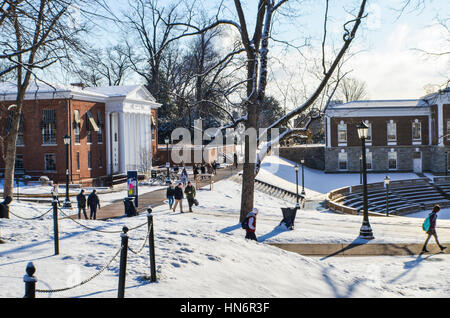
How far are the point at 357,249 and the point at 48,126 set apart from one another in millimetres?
31113

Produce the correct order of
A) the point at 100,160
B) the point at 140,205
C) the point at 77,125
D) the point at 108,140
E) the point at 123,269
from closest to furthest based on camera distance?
the point at 123,269 → the point at 140,205 → the point at 77,125 → the point at 100,160 → the point at 108,140

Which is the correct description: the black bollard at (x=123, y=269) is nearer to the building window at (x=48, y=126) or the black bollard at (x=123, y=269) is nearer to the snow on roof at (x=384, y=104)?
the building window at (x=48, y=126)

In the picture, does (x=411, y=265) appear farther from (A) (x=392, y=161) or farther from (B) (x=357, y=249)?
(A) (x=392, y=161)

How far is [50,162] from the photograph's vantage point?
127 feet

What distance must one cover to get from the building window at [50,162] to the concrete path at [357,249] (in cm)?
2893

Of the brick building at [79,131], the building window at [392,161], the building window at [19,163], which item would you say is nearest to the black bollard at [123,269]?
the brick building at [79,131]

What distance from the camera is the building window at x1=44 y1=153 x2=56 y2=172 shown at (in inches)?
1519

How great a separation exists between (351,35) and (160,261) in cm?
1086

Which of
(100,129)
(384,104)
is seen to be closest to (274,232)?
(100,129)

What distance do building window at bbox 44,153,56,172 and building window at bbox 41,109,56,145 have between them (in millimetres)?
1109

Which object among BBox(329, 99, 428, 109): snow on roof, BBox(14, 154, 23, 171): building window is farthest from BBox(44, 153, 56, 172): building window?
BBox(329, 99, 428, 109): snow on roof

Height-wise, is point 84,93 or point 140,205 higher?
point 84,93

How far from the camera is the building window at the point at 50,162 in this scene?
1519 inches

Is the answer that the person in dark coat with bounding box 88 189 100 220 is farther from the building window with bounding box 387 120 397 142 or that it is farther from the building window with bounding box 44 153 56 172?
the building window with bounding box 387 120 397 142
